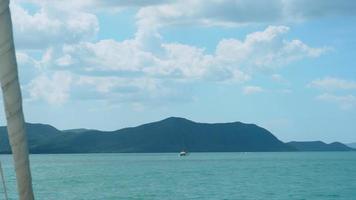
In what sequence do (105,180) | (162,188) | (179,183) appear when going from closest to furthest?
(162,188) < (179,183) < (105,180)

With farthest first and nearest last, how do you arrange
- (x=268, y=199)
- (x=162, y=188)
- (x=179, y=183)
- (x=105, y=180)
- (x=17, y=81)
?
(x=105, y=180) → (x=179, y=183) → (x=162, y=188) → (x=268, y=199) → (x=17, y=81)

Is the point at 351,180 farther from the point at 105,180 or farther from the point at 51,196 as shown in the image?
the point at 51,196

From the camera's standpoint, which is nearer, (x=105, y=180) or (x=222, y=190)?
(x=222, y=190)

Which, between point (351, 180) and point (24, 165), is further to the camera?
point (351, 180)

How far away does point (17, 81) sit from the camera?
24.0ft

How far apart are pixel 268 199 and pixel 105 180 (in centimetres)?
3966

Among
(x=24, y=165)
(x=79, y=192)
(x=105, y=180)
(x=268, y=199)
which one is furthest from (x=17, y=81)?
(x=105, y=180)

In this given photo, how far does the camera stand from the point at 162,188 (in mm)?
100750

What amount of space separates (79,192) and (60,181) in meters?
22.7

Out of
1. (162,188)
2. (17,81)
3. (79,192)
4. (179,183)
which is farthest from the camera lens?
(179,183)

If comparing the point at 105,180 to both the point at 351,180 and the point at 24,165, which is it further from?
the point at 24,165

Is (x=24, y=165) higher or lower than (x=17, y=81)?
lower

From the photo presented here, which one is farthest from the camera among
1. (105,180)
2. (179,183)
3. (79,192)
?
(105,180)

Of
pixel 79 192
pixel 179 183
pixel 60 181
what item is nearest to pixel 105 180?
pixel 60 181
